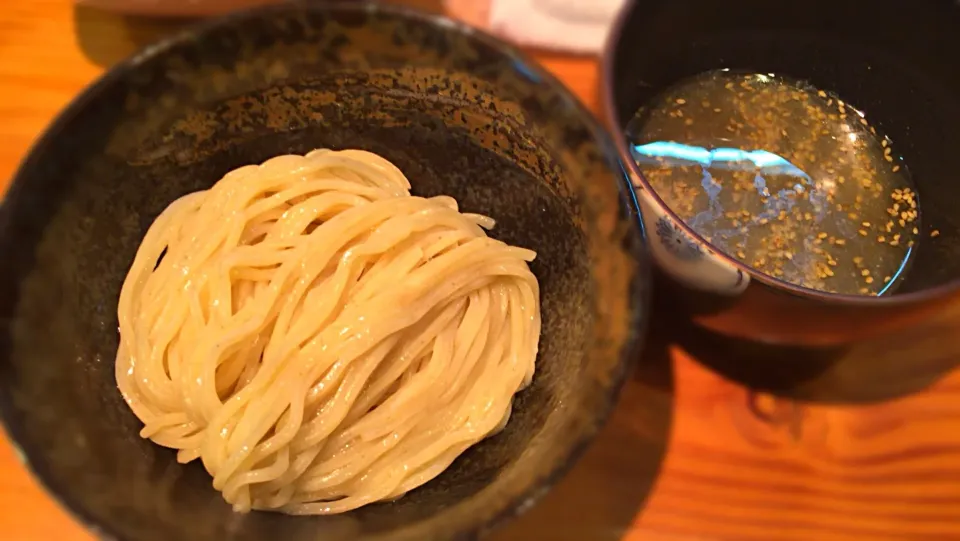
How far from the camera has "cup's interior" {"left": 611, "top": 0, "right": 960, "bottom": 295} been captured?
4.05 ft

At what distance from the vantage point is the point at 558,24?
1515mm

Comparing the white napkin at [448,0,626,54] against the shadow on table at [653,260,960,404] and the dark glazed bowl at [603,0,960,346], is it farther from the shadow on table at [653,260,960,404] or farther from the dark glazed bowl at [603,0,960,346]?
the shadow on table at [653,260,960,404]

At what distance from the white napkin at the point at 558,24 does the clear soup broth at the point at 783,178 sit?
0.76 ft

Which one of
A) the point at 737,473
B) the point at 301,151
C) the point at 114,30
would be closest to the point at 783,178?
the point at 737,473

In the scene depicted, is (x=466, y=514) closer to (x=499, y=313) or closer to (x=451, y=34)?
(x=499, y=313)

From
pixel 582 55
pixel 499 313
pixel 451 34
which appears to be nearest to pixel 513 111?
pixel 451 34

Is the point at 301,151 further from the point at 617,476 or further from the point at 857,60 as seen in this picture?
the point at 857,60

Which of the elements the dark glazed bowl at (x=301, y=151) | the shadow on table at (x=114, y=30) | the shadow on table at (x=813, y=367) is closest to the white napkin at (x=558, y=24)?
the shadow on table at (x=114, y=30)

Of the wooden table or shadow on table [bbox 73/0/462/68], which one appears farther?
shadow on table [bbox 73/0/462/68]

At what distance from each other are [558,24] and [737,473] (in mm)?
886

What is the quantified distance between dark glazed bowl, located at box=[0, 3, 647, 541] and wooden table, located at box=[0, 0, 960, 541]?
8.3 inches

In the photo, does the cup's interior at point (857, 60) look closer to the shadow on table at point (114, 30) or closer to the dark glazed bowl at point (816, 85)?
the dark glazed bowl at point (816, 85)

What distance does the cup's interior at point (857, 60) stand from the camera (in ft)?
4.05

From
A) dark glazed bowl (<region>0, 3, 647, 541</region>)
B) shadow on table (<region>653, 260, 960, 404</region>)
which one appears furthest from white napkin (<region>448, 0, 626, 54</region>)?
shadow on table (<region>653, 260, 960, 404</region>)
